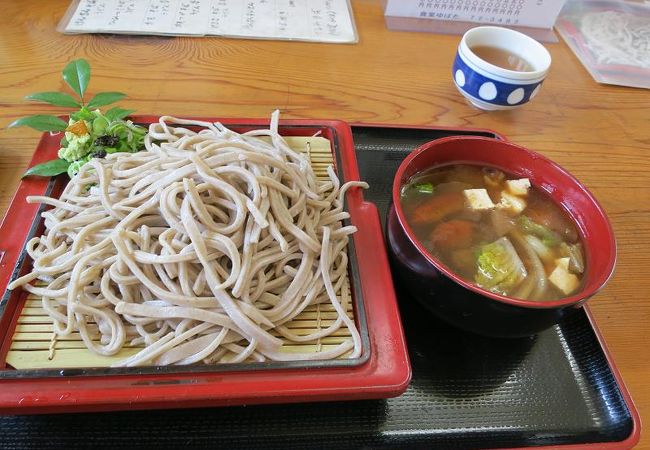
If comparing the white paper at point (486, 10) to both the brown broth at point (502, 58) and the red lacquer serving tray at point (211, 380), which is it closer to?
the brown broth at point (502, 58)

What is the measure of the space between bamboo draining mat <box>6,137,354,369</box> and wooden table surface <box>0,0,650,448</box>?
25.2 inches

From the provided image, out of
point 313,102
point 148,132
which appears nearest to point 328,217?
point 148,132

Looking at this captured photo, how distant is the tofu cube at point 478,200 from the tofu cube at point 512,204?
0.10 feet

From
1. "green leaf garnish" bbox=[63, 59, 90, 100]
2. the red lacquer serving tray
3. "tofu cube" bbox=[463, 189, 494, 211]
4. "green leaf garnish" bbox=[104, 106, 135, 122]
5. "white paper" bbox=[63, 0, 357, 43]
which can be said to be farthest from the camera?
"white paper" bbox=[63, 0, 357, 43]

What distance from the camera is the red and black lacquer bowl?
87 cm

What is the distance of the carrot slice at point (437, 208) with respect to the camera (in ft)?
3.62

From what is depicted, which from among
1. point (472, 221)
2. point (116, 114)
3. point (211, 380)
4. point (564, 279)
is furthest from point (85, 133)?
point (564, 279)

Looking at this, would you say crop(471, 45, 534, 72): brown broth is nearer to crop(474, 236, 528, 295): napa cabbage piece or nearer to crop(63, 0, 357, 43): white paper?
crop(63, 0, 357, 43): white paper

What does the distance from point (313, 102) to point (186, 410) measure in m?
1.18

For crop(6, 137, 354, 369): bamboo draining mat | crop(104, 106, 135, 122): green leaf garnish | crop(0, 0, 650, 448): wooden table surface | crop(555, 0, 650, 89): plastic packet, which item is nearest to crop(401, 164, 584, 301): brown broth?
crop(6, 137, 354, 369): bamboo draining mat

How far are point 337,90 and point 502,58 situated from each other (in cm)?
63

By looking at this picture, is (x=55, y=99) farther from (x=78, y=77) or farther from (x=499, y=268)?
(x=499, y=268)

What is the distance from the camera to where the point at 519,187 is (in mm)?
1173

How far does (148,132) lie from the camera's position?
1249 millimetres
